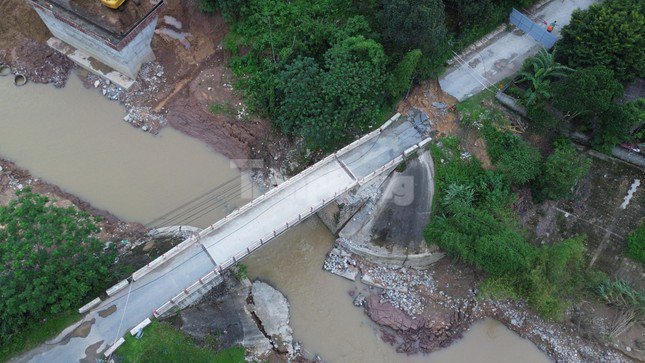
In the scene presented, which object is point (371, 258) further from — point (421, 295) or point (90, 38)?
point (90, 38)

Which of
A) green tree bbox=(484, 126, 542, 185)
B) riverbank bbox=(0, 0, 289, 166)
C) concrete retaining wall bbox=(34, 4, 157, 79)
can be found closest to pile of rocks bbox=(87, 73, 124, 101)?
riverbank bbox=(0, 0, 289, 166)

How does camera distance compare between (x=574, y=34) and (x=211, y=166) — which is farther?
(x=211, y=166)

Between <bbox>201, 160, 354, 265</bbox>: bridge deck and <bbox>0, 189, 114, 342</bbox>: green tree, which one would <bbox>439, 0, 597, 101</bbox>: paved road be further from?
<bbox>0, 189, 114, 342</bbox>: green tree

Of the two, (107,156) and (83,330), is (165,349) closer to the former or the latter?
(83,330)

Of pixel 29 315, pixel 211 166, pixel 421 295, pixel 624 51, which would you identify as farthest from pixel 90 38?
pixel 624 51

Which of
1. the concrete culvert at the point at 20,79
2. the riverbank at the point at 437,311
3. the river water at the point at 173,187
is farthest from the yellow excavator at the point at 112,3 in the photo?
the riverbank at the point at 437,311

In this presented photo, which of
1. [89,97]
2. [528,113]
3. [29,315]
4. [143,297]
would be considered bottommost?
[528,113]

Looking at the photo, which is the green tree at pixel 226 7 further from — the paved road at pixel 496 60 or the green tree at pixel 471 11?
the paved road at pixel 496 60
